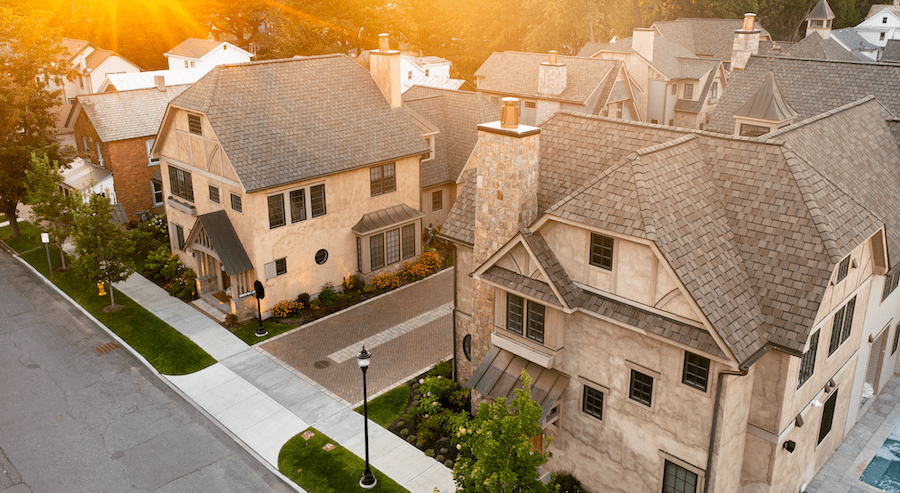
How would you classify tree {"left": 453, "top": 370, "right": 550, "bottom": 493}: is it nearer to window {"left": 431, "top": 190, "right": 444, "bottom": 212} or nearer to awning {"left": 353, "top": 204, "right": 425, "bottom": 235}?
awning {"left": 353, "top": 204, "right": 425, "bottom": 235}

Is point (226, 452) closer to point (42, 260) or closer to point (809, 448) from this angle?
point (809, 448)

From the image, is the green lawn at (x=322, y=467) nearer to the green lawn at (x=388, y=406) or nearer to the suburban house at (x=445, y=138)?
the green lawn at (x=388, y=406)

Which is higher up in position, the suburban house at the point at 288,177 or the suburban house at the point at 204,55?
the suburban house at the point at 204,55

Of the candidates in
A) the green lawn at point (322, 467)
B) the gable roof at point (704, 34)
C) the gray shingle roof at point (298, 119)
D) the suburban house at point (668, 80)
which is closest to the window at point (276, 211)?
the gray shingle roof at point (298, 119)

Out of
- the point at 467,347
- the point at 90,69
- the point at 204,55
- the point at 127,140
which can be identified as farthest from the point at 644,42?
the point at 90,69

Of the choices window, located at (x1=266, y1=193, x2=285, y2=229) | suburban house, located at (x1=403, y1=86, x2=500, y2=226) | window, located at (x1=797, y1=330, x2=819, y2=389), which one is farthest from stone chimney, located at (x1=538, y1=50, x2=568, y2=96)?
window, located at (x1=797, y1=330, x2=819, y2=389)
